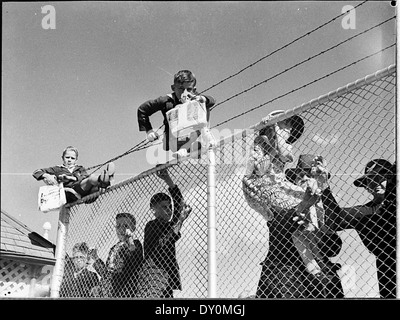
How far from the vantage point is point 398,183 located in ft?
8.77

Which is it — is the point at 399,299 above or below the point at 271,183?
below

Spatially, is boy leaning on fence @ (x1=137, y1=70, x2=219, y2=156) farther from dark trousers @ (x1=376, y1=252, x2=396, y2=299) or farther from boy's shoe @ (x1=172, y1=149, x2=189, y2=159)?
dark trousers @ (x1=376, y1=252, x2=396, y2=299)

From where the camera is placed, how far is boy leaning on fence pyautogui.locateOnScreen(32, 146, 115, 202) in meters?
4.38

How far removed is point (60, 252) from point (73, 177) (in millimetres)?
598

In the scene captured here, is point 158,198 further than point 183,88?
No

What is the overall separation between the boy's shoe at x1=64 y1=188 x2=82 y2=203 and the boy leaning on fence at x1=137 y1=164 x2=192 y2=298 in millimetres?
1079

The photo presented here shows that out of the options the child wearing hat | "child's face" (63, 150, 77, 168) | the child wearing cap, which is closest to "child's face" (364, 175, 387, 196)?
the child wearing hat

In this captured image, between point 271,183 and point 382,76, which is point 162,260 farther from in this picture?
point 382,76

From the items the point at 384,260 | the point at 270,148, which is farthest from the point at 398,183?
the point at 270,148

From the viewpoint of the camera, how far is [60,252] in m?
4.72

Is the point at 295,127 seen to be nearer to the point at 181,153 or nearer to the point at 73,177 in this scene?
the point at 181,153

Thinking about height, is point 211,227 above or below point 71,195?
below

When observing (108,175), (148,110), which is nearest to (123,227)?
(108,175)
